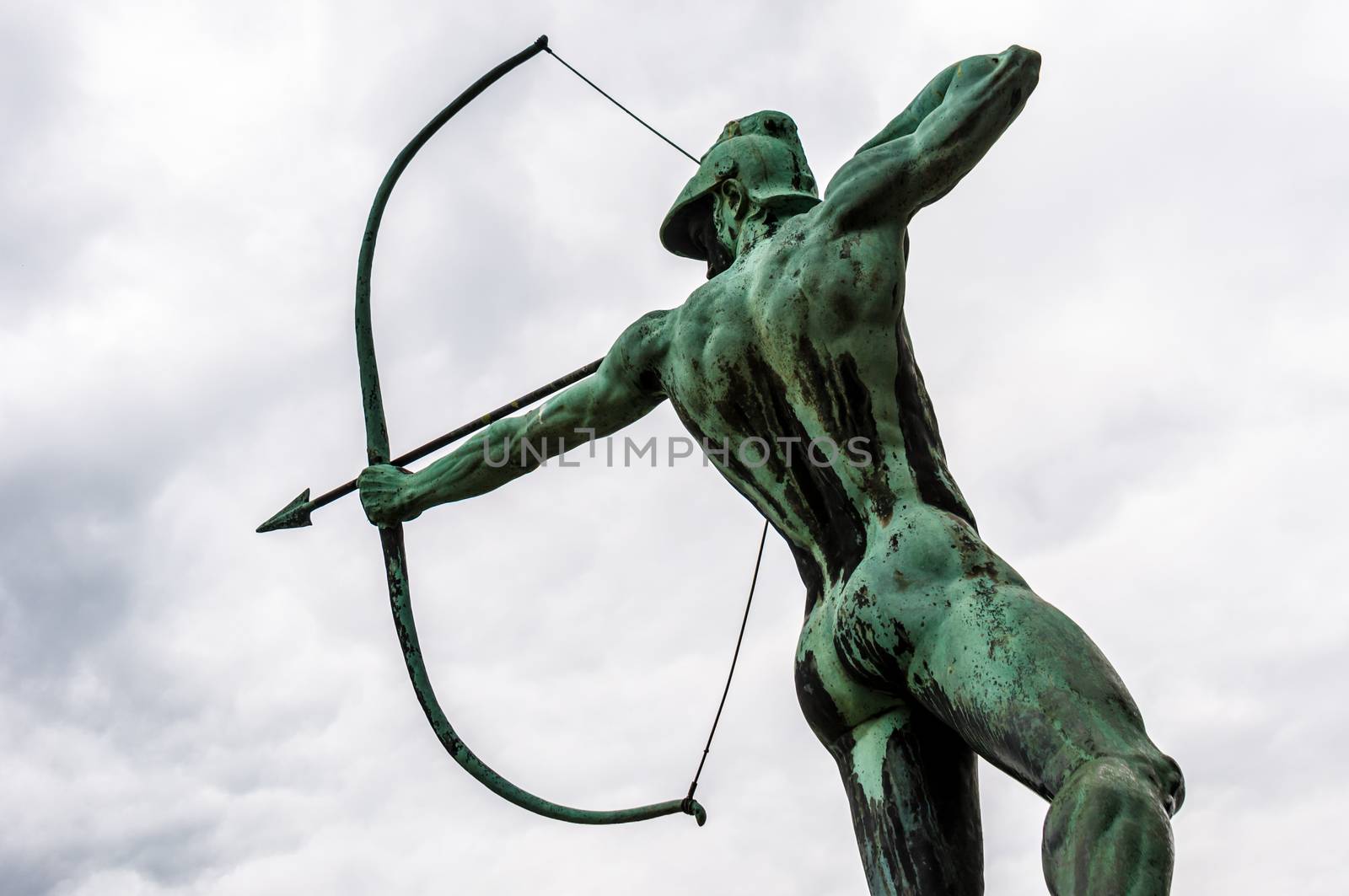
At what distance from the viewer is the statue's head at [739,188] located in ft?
17.3

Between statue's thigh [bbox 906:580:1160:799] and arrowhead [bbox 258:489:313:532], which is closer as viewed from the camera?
statue's thigh [bbox 906:580:1160:799]

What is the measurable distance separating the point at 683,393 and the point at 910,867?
1535 mm

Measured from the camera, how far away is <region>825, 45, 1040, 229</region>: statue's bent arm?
4.55 m

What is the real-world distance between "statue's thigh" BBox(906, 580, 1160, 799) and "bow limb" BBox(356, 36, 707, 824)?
1587mm

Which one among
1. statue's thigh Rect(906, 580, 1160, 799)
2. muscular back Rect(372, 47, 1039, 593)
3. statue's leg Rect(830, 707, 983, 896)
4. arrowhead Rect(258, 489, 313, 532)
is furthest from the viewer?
arrowhead Rect(258, 489, 313, 532)

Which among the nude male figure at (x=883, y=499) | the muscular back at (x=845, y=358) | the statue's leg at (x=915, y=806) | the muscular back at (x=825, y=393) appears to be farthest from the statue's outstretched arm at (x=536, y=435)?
the statue's leg at (x=915, y=806)

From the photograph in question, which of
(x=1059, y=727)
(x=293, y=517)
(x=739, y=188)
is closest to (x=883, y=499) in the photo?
(x=1059, y=727)

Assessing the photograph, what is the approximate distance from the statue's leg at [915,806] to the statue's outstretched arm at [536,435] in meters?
1.34

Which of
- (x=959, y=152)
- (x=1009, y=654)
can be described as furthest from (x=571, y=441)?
(x=1009, y=654)

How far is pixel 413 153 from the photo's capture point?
278 inches

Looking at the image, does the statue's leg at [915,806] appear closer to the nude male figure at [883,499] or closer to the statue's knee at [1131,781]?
the nude male figure at [883,499]

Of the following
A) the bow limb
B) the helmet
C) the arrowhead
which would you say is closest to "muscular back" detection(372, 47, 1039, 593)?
the helmet

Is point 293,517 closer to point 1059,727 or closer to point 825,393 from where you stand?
point 825,393

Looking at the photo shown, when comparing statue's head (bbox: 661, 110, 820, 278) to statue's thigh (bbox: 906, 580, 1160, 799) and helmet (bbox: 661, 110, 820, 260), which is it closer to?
helmet (bbox: 661, 110, 820, 260)
